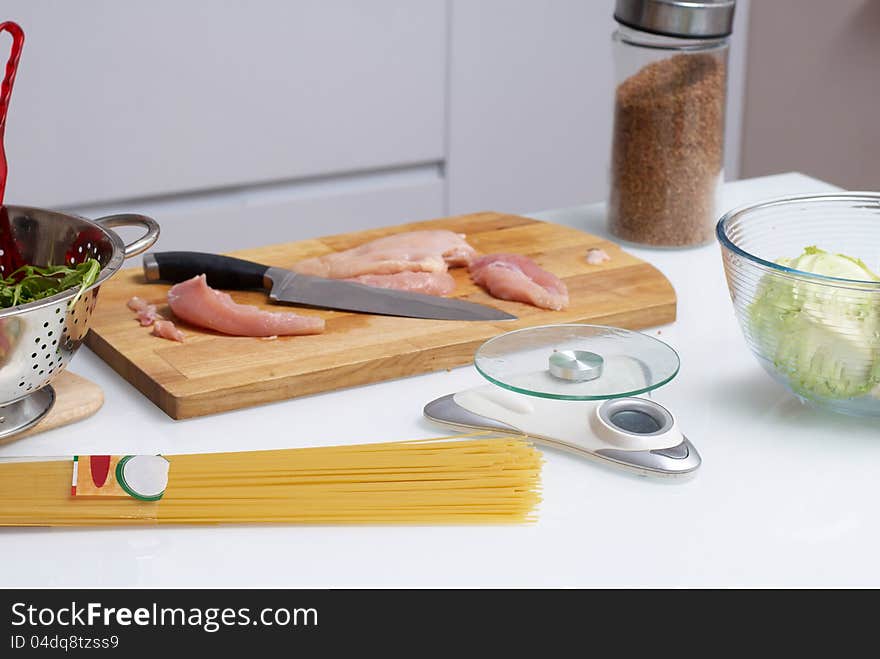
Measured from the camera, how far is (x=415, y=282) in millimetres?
1319

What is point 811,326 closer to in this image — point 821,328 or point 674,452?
point 821,328

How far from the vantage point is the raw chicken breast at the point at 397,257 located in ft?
4.47

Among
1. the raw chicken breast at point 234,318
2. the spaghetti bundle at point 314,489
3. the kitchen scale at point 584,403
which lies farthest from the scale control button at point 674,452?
the raw chicken breast at point 234,318

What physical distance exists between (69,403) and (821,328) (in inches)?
26.5

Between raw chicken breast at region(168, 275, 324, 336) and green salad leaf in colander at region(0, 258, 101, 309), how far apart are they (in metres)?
0.15

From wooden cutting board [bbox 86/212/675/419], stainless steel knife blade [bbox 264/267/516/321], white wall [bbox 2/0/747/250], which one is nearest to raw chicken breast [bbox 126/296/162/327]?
wooden cutting board [bbox 86/212/675/419]

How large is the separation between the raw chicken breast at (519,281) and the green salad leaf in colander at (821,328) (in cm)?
30

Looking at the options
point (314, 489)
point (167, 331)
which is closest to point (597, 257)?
point (167, 331)

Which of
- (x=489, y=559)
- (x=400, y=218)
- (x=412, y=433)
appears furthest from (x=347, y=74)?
(x=489, y=559)

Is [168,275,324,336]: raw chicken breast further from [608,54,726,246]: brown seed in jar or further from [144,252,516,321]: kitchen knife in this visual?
[608,54,726,246]: brown seed in jar

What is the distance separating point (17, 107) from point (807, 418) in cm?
188

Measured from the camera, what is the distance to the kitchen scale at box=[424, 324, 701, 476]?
3.14 feet
